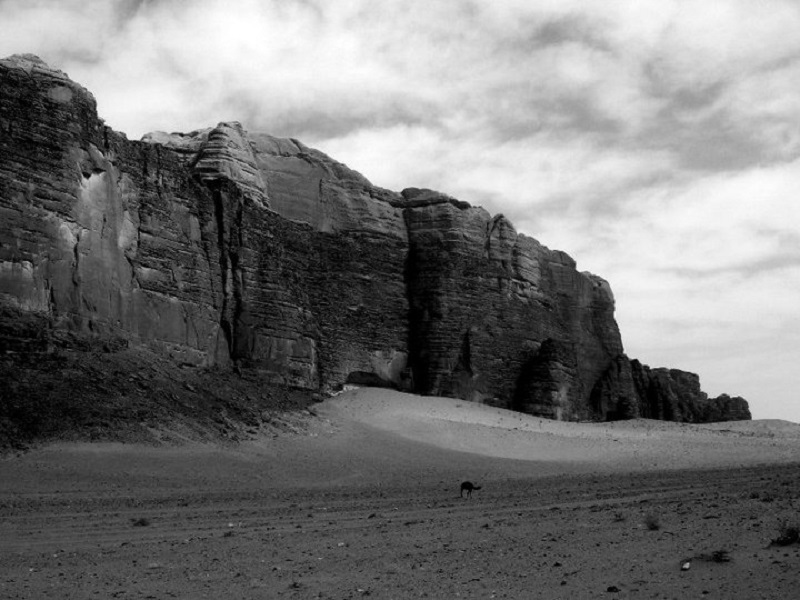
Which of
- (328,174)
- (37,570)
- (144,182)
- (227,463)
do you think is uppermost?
(328,174)

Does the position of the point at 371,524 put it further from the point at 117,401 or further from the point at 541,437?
the point at 541,437

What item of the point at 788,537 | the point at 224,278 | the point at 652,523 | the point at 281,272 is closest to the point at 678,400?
the point at 281,272

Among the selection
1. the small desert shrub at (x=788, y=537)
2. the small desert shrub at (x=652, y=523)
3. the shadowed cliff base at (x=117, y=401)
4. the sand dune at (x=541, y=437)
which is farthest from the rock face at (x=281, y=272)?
the small desert shrub at (x=788, y=537)

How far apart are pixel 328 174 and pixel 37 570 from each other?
1341 inches

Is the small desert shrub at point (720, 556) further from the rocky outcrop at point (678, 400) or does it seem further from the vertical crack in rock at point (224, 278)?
the rocky outcrop at point (678, 400)

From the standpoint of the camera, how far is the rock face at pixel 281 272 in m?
29.4

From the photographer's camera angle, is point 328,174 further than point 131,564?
Yes

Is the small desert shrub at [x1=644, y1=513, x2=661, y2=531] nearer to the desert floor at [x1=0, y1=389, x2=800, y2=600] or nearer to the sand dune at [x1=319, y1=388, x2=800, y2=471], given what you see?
the desert floor at [x1=0, y1=389, x2=800, y2=600]

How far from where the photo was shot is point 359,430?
116 ft

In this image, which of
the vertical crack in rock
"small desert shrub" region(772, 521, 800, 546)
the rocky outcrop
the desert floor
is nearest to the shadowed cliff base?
the desert floor

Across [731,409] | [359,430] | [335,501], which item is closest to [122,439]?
[335,501]

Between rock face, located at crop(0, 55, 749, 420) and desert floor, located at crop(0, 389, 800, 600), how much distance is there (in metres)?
5.66

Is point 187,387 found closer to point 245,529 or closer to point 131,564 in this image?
point 245,529

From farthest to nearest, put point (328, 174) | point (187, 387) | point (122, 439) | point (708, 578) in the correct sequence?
point (328, 174)
point (187, 387)
point (122, 439)
point (708, 578)
